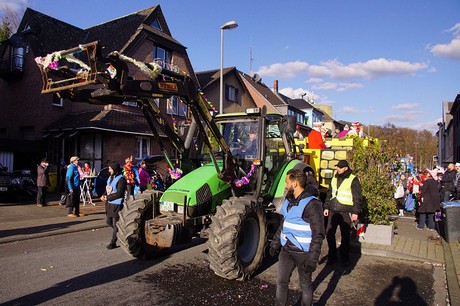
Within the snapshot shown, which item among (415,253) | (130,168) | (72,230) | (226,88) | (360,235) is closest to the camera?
(415,253)

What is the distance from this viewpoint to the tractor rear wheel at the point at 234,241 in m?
5.54

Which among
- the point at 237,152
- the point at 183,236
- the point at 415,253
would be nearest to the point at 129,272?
the point at 183,236

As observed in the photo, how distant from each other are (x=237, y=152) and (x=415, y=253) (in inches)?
162

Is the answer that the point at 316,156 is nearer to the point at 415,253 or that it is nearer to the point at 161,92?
the point at 415,253

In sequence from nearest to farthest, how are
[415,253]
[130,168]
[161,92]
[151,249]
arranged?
[161,92] < [151,249] < [415,253] < [130,168]

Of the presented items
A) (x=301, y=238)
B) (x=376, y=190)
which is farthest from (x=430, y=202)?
(x=301, y=238)

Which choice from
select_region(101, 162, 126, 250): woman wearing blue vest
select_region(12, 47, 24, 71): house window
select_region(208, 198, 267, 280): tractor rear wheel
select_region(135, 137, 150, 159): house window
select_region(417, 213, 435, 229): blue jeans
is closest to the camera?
select_region(208, 198, 267, 280): tractor rear wheel

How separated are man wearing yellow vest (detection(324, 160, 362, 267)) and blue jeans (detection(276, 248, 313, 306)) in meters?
2.85

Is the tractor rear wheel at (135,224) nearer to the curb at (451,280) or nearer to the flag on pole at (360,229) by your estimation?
the flag on pole at (360,229)

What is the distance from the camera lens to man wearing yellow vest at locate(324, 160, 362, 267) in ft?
22.7

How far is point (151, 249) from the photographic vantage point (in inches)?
271

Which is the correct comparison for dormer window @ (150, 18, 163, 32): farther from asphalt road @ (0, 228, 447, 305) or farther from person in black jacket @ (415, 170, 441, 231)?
asphalt road @ (0, 228, 447, 305)

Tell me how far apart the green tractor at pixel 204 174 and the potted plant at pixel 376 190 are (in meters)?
1.47

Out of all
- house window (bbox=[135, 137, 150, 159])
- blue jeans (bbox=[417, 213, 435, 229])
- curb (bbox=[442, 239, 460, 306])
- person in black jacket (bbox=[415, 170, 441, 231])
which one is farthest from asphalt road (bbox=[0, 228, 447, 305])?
house window (bbox=[135, 137, 150, 159])
